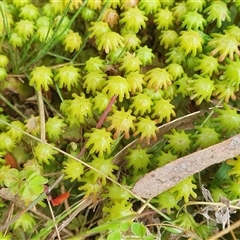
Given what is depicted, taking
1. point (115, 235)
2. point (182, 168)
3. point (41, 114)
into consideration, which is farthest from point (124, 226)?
point (41, 114)

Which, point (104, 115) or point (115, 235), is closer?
point (115, 235)

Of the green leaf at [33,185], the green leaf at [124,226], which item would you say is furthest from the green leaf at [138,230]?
the green leaf at [33,185]

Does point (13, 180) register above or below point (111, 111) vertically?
below

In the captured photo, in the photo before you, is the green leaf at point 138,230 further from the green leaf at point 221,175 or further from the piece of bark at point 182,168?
the green leaf at point 221,175

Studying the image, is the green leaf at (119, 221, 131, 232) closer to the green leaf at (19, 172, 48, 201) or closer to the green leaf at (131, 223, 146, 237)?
the green leaf at (131, 223, 146, 237)

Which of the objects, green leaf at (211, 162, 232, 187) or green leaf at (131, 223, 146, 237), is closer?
green leaf at (131, 223, 146, 237)

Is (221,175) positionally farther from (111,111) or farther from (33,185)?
(33,185)

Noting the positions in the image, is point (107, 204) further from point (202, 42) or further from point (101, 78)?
point (202, 42)

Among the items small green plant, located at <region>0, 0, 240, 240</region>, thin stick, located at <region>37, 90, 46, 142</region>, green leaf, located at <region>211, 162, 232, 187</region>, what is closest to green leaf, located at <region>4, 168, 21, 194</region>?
small green plant, located at <region>0, 0, 240, 240</region>
